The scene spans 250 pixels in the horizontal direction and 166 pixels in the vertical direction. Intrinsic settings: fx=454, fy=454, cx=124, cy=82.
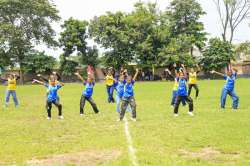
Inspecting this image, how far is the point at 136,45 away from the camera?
67062mm

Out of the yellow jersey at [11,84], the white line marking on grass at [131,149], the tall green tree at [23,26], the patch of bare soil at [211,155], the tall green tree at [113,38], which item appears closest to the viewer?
the white line marking on grass at [131,149]

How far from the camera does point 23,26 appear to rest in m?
65.1

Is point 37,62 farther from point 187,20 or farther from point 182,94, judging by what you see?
point 182,94

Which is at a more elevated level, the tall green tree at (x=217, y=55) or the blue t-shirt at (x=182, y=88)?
the tall green tree at (x=217, y=55)

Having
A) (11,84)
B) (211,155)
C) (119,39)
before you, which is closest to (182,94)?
(211,155)

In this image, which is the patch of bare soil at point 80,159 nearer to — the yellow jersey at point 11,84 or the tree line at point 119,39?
the yellow jersey at point 11,84

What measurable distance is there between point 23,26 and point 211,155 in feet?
193

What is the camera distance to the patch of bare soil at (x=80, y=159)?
9.17 meters

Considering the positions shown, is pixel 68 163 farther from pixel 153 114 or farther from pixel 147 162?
pixel 153 114

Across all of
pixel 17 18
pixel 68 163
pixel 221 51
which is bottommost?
pixel 68 163

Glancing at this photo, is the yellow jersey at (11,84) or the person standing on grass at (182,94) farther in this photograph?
the yellow jersey at (11,84)

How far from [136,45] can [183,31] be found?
7848 millimetres

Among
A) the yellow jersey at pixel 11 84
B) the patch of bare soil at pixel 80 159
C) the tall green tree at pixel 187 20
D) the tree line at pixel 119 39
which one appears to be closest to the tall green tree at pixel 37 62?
the tree line at pixel 119 39

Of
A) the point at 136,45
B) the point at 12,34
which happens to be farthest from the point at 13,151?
the point at 136,45
